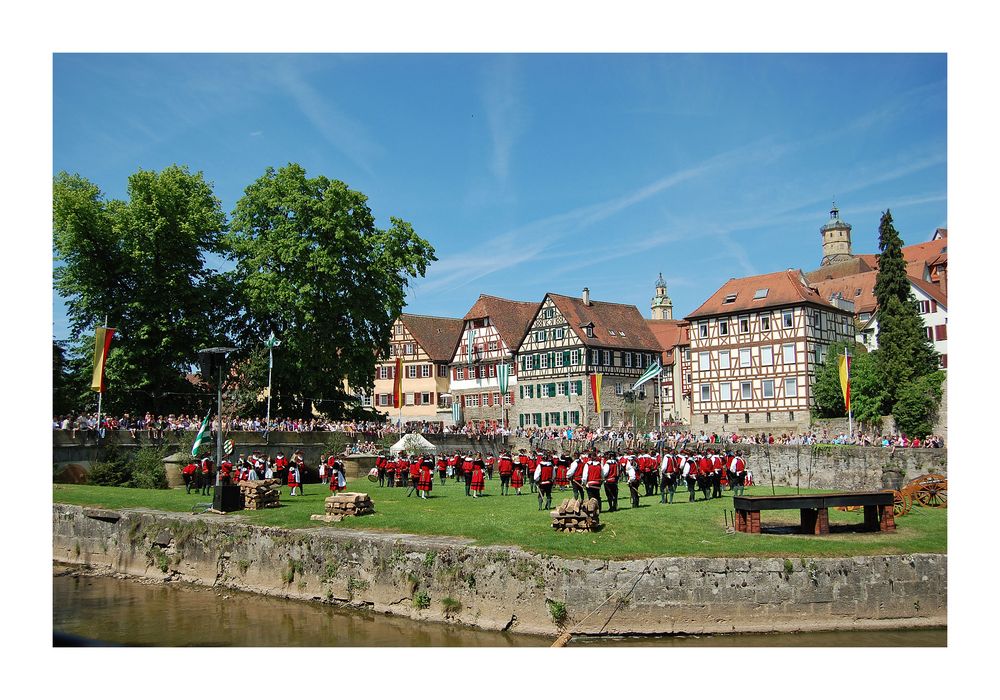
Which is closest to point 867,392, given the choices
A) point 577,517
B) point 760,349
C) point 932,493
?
point 760,349

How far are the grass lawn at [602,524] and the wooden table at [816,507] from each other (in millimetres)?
348

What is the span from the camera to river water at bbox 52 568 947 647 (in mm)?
13250

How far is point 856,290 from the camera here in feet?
180

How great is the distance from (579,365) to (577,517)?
122ft

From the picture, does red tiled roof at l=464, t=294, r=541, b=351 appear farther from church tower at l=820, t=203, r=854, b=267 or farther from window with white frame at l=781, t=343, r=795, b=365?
church tower at l=820, t=203, r=854, b=267

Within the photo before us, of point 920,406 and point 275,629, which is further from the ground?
point 920,406

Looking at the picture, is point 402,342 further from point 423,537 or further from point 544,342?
point 423,537

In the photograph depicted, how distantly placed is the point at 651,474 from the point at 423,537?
8.92 meters

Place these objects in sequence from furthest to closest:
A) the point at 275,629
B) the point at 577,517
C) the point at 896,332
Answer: the point at 896,332 → the point at 577,517 → the point at 275,629

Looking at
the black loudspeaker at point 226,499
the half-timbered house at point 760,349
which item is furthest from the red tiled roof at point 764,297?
the black loudspeaker at point 226,499

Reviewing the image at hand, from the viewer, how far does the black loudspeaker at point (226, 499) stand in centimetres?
1993

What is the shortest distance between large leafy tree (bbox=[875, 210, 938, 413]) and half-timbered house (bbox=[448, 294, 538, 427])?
24.0m

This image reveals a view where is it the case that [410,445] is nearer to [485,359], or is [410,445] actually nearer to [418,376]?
[485,359]

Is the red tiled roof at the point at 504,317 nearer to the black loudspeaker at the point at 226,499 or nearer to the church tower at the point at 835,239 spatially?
the black loudspeaker at the point at 226,499
